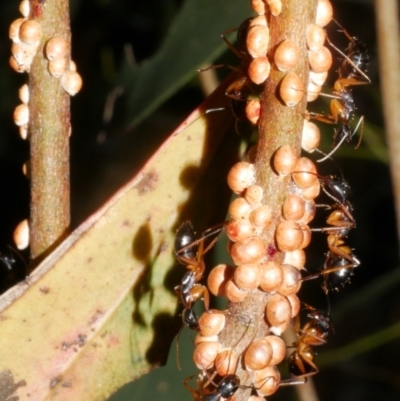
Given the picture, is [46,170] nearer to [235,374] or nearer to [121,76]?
[235,374]

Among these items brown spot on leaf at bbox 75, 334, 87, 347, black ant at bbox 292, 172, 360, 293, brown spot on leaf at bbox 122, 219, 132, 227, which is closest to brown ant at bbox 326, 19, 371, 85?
black ant at bbox 292, 172, 360, 293

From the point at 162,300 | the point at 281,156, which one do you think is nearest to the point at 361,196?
the point at 162,300

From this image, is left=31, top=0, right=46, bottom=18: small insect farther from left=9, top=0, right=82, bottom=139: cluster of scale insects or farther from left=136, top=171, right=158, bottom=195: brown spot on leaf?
left=136, top=171, right=158, bottom=195: brown spot on leaf

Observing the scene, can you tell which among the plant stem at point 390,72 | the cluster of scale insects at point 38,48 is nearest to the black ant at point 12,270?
the cluster of scale insects at point 38,48

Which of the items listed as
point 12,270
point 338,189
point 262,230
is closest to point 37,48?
point 262,230

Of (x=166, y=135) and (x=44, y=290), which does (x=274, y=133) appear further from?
(x=166, y=135)
